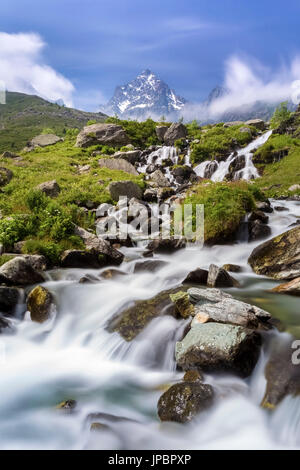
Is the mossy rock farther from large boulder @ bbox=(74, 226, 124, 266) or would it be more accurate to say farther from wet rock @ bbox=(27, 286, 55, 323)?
large boulder @ bbox=(74, 226, 124, 266)

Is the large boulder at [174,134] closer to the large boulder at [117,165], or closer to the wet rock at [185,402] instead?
the large boulder at [117,165]

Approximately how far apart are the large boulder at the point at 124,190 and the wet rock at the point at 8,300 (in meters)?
14.2

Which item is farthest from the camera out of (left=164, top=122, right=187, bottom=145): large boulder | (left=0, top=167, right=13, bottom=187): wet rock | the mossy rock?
(left=164, top=122, right=187, bottom=145): large boulder

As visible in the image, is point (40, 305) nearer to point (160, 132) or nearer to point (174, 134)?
point (174, 134)

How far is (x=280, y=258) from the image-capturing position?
1078cm

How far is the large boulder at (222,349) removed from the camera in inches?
228

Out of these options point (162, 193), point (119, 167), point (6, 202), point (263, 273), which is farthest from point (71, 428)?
point (119, 167)

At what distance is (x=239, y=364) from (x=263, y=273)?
19.2ft

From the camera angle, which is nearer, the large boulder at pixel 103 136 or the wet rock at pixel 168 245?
→ the wet rock at pixel 168 245

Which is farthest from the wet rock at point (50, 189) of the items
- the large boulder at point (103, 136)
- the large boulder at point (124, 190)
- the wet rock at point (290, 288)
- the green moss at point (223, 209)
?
the large boulder at point (103, 136)

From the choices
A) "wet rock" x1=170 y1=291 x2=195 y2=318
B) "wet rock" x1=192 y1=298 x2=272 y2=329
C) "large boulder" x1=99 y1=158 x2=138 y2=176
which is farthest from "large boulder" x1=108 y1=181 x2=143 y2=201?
"wet rock" x1=192 y1=298 x2=272 y2=329

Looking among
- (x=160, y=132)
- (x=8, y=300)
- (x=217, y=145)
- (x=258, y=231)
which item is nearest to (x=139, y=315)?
(x=8, y=300)

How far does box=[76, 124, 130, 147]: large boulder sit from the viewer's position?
154ft

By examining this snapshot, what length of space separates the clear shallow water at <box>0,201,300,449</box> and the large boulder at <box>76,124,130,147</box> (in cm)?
3979
